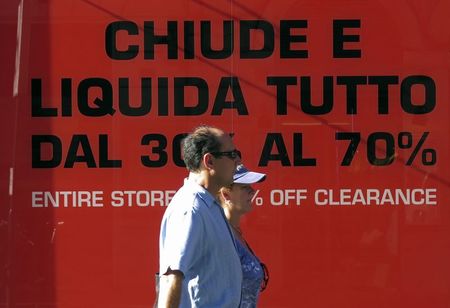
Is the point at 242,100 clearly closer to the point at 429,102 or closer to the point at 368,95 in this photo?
the point at 368,95

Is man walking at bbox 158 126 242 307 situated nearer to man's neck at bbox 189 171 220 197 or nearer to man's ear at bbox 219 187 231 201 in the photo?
man's neck at bbox 189 171 220 197

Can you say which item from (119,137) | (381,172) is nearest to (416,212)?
(381,172)

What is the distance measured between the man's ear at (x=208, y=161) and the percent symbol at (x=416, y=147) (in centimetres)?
162

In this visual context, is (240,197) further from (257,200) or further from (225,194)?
(257,200)

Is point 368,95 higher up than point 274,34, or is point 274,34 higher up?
point 274,34

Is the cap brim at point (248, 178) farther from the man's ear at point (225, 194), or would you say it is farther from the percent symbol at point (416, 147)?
the percent symbol at point (416, 147)

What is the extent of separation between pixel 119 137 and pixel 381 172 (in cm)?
130

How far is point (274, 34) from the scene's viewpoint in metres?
4.47

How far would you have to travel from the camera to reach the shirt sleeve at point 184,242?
2.93 m

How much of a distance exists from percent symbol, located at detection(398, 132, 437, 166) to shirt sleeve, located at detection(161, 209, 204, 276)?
177 centimetres

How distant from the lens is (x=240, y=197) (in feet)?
12.4

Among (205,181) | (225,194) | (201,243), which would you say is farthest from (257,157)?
(201,243)

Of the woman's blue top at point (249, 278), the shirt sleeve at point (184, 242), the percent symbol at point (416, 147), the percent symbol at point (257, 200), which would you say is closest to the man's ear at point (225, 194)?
the woman's blue top at point (249, 278)

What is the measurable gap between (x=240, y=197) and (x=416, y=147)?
113 centimetres
